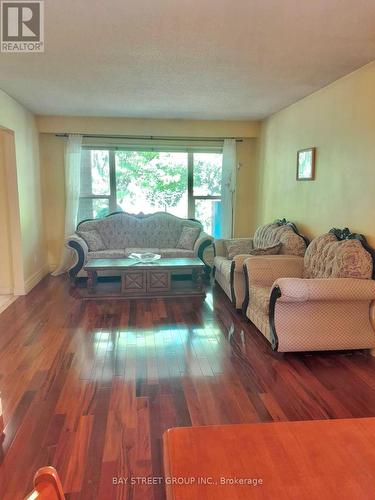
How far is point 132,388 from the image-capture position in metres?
2.61

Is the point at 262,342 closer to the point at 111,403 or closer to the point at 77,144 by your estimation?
the point at 111,403

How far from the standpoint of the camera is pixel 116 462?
74.3 inches

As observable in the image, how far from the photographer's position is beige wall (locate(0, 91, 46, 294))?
469 cm

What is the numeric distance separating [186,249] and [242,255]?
5.58 feet

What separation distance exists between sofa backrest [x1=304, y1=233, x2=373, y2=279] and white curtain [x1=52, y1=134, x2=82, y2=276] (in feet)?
12.8

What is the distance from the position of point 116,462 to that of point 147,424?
342mm

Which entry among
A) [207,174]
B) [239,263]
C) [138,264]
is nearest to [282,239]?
[239,263]

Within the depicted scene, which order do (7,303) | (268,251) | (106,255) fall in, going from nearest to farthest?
1. (268,251)
2. (7,303)
3. (106,255)

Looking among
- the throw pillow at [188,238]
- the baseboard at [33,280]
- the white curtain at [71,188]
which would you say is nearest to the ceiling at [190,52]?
the white curtain at [71,188]

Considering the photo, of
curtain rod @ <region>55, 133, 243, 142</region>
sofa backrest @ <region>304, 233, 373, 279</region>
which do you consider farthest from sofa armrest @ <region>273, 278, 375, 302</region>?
curtain rod @ <region>55, 133, 243, 142</region>

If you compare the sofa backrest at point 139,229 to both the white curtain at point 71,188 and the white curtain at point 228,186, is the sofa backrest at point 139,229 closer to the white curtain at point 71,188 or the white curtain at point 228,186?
the white curtain at point 71,188

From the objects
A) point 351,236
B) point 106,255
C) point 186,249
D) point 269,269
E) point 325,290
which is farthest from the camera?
point 186,249

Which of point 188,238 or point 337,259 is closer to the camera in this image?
point 337,259

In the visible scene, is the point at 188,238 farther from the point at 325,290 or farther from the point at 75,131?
the point at 325,290
